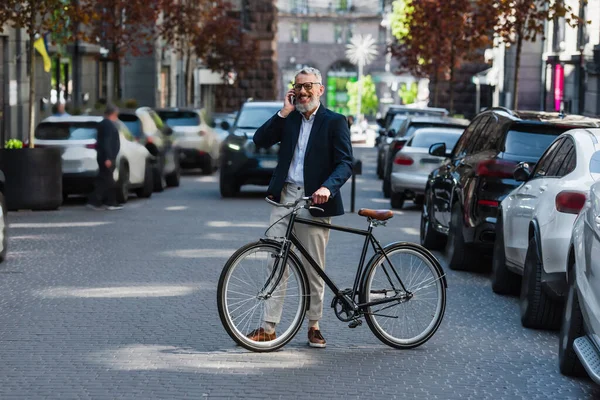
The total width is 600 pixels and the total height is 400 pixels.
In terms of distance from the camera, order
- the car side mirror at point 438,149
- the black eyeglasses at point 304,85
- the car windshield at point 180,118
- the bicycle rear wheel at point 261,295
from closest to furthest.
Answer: the bicycle rear wheel at point 261,295 < the black eyeglasses at point 304,85 < the car side mirror at point 438,149 < the car windshield at point 180,118

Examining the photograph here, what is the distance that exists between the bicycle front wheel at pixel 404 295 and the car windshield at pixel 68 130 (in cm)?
1453

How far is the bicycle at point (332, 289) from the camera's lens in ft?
30.2

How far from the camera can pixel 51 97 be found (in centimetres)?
4188

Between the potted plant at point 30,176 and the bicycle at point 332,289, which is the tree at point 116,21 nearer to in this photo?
the potted plant at point 30,176

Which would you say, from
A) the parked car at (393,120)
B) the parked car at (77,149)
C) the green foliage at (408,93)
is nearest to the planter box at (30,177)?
the parked car at (77,149)

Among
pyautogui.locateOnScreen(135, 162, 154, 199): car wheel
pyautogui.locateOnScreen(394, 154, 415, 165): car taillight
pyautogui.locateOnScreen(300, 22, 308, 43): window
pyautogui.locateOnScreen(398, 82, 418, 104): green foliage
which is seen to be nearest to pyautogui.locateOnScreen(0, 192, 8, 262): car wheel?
pyautogui.locateOnScreen(394, 154, 415, 165): car taillight

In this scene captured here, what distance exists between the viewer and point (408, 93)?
139 m

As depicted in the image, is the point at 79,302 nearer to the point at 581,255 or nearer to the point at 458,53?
the point at 581,255

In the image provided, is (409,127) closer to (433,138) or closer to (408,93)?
(433,138)

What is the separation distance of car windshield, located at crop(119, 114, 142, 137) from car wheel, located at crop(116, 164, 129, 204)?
2860 millimetres

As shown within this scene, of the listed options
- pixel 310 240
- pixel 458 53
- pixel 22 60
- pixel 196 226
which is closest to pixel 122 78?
pixel 458 53

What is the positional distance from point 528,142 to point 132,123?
14565 mm

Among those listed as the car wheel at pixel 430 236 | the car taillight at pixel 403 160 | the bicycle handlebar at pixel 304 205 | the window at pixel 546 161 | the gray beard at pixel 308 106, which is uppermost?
the gray beard at pixel 308 106

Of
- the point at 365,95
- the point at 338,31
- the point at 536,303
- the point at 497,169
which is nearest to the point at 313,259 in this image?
the point at 536,303
